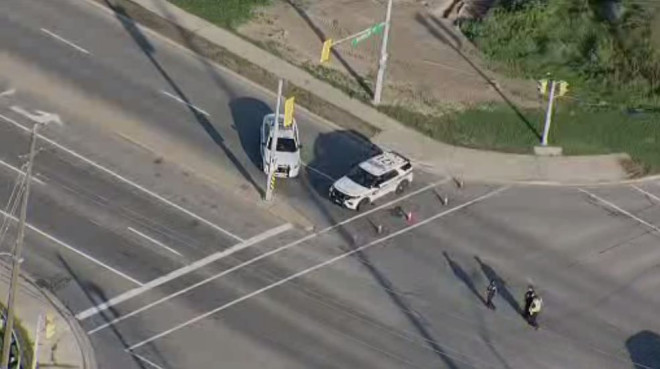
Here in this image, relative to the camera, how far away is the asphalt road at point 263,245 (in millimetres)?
49125

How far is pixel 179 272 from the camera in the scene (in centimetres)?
5156

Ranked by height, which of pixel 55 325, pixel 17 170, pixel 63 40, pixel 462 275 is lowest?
pixel 462 275

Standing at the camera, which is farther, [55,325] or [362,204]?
[362,204]

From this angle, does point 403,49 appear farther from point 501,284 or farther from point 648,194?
point 501,284

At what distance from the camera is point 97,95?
2442 inches

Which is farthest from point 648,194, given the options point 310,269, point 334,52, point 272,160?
point 334,52

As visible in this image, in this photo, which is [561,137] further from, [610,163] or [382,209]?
[382,209]

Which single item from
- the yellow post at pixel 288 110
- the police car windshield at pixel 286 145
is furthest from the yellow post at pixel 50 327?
the police car windshield at pixel 286 145

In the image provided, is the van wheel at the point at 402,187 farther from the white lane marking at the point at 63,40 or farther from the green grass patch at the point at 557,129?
the white lane marking at the point at 63,40

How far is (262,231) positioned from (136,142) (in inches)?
316

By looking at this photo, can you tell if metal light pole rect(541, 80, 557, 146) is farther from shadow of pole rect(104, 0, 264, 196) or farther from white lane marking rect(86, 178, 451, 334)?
shadow of pole rect(104, 0, 264, 196)

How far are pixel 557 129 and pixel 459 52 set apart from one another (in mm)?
7743

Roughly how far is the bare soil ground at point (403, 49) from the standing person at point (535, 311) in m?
15.8

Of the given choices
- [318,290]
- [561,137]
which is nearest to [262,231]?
[318,290]
